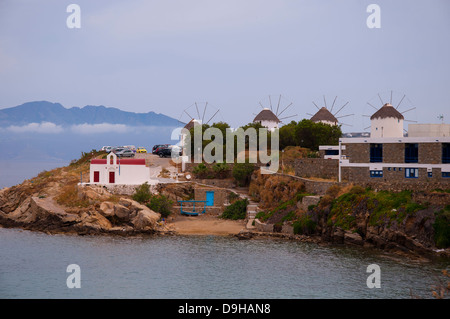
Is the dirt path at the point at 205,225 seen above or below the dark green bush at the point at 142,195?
below

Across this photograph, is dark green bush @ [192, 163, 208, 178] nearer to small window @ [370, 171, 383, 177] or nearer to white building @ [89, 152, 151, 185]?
white building @ [89, 152, 151, 185]

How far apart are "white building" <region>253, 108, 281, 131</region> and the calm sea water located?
38031 mm

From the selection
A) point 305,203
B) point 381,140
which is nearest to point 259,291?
point 305,203

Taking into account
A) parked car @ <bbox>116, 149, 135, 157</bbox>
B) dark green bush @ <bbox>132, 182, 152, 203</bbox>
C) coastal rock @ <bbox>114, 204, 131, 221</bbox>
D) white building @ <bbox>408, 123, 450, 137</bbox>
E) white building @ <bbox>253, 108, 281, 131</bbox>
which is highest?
white building @ <bbox>253, 108, 281, 131</bbox>

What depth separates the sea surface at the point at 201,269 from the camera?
114ft

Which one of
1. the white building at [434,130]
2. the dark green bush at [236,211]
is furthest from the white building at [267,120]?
the white building at [434,130]

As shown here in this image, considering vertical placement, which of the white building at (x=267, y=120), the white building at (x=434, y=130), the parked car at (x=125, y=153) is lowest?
the parked car at (x=125, y=153)

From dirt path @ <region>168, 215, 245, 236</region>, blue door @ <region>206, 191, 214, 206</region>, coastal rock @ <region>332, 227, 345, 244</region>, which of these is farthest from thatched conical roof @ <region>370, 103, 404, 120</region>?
blue door @ <region>206, 191, 214, 206</region>

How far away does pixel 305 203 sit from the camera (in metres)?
50.6

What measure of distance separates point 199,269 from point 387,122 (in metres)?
29.9

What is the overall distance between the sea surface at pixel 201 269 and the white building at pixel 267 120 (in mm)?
37606

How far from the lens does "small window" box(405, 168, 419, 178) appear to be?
158 ft

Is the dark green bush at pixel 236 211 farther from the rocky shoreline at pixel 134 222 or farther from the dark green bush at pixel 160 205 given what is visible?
the dark green bush at pixel 160 205
